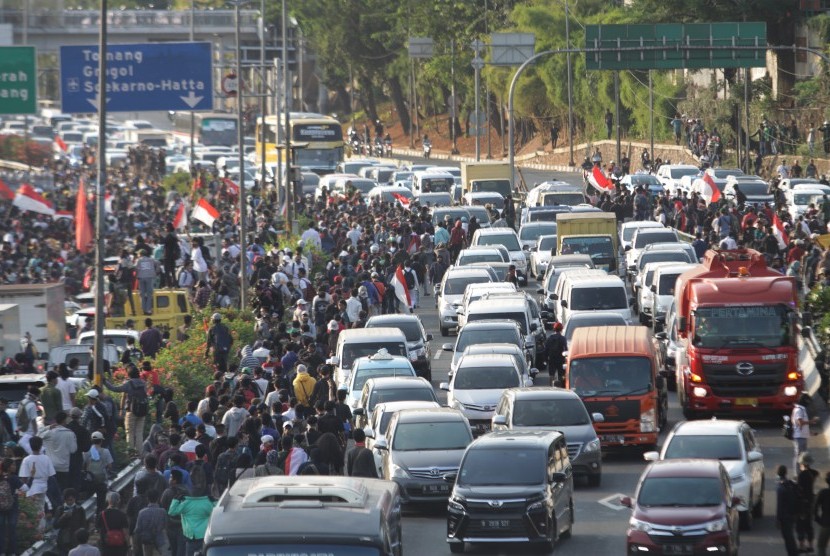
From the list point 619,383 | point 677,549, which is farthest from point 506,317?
point 677,549

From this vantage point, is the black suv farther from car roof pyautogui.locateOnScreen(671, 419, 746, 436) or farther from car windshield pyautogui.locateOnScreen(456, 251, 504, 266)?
car windshield pyautogui.locateOnScreen(456, 251, 504, 266)

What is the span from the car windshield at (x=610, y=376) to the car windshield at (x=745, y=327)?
2.14 metres

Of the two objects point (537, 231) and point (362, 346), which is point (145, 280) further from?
point (537, 231)

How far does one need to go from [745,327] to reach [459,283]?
12668 millimetres

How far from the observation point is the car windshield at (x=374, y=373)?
2781 cm

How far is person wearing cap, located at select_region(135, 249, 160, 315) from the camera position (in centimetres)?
3659

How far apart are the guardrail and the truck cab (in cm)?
733

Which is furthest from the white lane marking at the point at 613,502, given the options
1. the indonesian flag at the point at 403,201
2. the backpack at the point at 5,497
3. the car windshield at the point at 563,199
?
the indonesian flag at the point at 403,201

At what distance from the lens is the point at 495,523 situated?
1981 centimetres

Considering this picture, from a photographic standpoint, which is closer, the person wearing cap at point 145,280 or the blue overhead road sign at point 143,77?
the person wearing cap at point 145,280

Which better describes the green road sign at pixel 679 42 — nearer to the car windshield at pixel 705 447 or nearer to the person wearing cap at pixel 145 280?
the person wearing cap at pixel 145 280

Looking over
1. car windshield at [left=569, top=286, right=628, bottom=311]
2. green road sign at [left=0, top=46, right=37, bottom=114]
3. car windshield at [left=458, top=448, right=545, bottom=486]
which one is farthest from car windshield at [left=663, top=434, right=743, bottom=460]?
green road sign at [left=0, top=46, right=37, bottom=114]

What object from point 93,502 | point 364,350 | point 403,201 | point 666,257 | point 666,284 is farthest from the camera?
point 403,201

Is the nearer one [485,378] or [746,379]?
[485,378]
